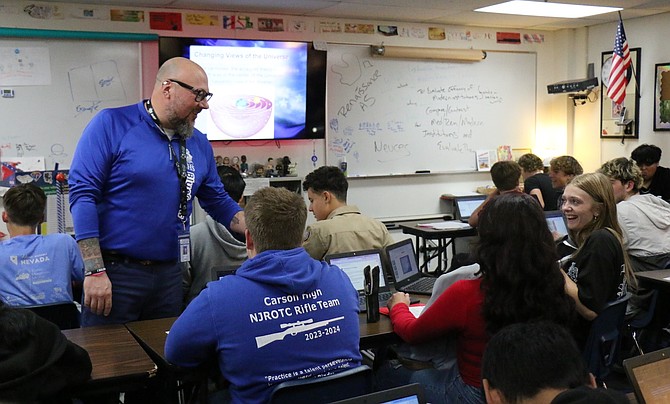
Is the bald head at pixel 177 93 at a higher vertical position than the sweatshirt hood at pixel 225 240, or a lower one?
higher

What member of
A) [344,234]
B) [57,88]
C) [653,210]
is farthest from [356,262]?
[57,88]

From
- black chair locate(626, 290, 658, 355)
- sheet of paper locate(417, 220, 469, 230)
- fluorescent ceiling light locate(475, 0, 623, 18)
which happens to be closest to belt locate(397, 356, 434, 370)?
black chair locate(626, 290, 658, 355)

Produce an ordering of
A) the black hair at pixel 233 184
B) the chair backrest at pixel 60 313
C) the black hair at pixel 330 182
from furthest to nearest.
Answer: the black hair at pixel 330 182
the black hair at pixel 233 184
the chair backrest at pixel 60 313

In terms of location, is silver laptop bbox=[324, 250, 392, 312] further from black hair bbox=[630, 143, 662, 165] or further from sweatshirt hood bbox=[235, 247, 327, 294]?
black hair bbox=[630, 143, 662, 165]

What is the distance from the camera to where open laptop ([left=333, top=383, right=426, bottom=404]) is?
169cm

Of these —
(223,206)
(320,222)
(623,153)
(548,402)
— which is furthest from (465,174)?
(548,402)

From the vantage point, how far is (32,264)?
11.0 feet

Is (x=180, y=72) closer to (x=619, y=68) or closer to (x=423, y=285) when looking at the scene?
(x=423, y=285)

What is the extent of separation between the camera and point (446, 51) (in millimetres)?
7664

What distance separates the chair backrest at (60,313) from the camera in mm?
3020

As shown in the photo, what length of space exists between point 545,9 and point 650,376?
559 centimetres

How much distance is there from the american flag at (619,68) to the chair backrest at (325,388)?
20.5ft

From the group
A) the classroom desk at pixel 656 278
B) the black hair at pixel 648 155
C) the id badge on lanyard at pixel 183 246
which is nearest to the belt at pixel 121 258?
the id badge on lanyard at pixel 183 246

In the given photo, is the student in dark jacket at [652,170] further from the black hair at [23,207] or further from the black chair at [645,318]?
the black hair at [23,207]
